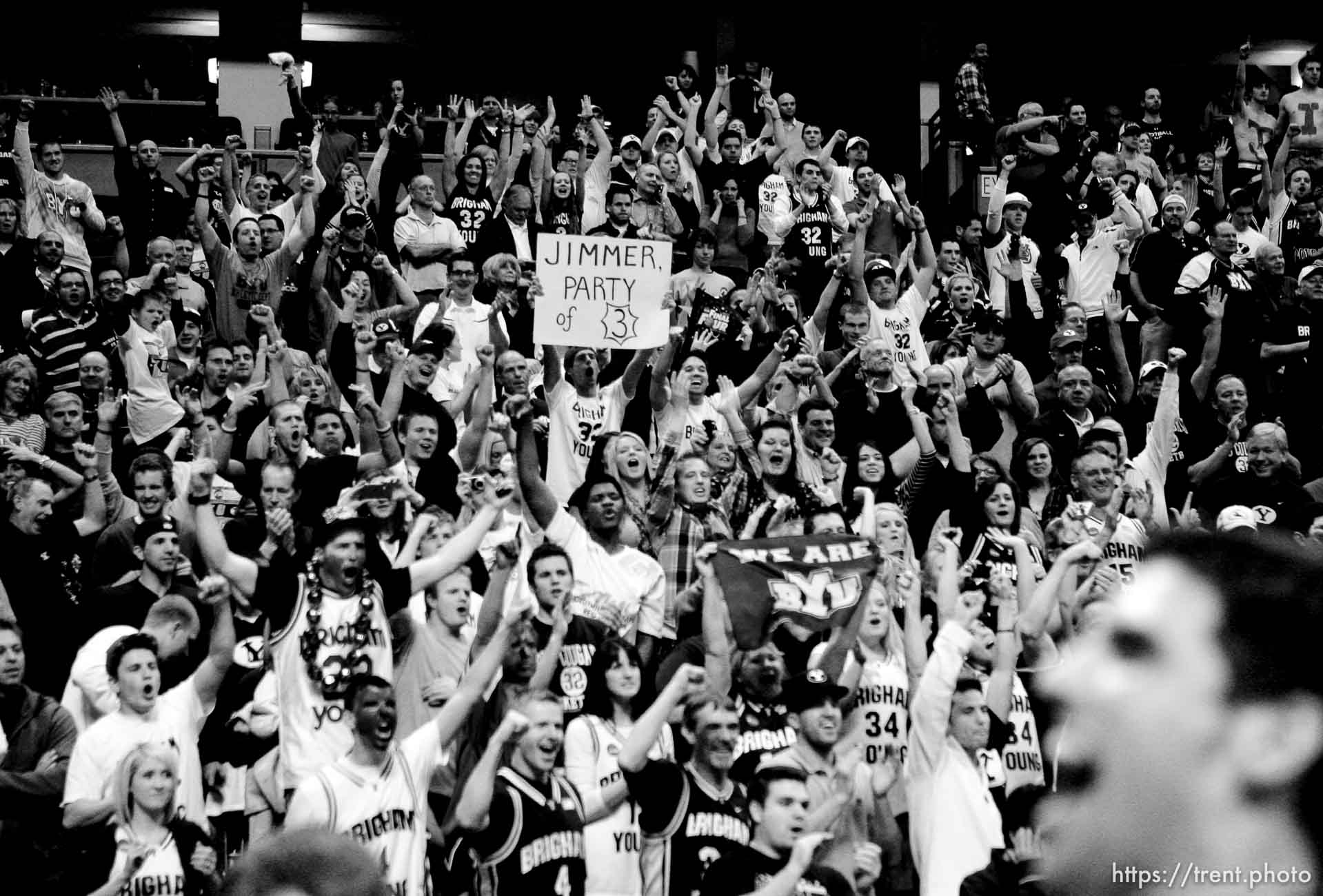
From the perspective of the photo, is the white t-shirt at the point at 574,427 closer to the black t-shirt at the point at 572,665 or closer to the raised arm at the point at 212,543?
the black t-shirt at the point at 572,665

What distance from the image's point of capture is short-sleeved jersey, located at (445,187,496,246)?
1270 centimetres

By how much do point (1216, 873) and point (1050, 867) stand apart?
80 millimetres

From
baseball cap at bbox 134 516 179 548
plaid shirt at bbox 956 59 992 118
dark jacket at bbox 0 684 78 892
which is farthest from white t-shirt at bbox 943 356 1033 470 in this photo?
plaid shirt at bbox 956 59 992 118

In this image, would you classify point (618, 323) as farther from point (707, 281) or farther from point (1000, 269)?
point (1000, 269)

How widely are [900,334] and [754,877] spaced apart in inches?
241

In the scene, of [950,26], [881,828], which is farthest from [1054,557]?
[950,26]

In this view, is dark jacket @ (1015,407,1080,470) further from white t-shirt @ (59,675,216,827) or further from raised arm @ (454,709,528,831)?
white t-shirt @ (59,675,216,827)

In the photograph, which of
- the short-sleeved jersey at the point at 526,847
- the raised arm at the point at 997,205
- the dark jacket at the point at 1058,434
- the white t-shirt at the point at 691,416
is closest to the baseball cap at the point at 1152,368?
the dark jacket at the point at 1058,434

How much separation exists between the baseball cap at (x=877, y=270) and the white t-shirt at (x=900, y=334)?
0.18 m

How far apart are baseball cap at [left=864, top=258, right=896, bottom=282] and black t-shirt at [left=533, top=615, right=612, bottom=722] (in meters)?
5.33

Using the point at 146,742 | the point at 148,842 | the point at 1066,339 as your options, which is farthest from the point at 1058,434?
the point at 148,842

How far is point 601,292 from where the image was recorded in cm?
927

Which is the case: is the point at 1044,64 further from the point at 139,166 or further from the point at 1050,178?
the point at 139,166

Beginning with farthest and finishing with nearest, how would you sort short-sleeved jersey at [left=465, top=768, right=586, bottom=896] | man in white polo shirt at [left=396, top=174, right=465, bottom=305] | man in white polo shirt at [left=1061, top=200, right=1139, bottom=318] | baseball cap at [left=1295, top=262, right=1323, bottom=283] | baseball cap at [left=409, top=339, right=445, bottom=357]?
man in white polo shirt at [left=1061, top=200, right=1139, bottom=318]
baseball cap at [left=1295, top=262, right=1323, bottom=283]
man in white polo shirt at [left=396, top=174, right=465, bottom=305]
baseball cap at [left=409, top=339, right=445, bottom=357]
short-sleeved jersey at [left=465, top=768, right=586, bottom=896]
